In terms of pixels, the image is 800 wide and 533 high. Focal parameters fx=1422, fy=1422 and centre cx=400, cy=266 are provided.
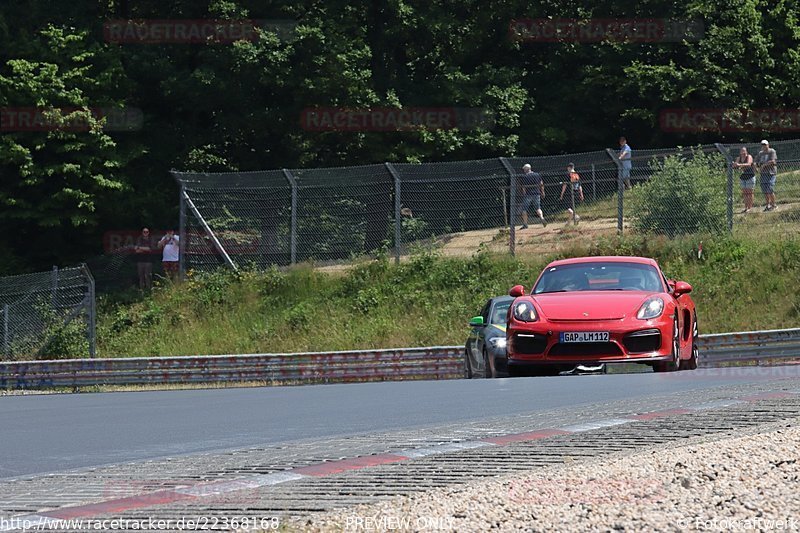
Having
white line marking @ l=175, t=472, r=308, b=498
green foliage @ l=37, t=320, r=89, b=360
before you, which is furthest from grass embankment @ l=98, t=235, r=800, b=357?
white line marking @ l=175, t=472, r=308, b=498

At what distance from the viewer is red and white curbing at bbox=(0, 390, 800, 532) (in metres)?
6.36

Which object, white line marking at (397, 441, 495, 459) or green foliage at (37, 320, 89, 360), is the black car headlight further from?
green foliage at (37, 320, 89, 360)

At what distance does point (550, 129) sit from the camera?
40.1 metres

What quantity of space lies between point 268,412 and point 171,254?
1952 centimetres

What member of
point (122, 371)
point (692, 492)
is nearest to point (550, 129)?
point (122, 371)

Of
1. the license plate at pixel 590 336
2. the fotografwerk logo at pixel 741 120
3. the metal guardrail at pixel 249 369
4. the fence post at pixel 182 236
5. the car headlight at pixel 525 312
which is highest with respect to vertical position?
the fotografwerk logo at pixel 741 120

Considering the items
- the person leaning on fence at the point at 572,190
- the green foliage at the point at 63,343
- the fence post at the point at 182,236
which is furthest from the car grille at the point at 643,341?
the fence post at the point at 182,236

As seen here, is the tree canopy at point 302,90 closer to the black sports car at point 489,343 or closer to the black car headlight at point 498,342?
the black sports car at point 489,343

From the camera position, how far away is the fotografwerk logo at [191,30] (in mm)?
39000

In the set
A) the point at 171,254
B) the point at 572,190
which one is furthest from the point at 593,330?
the point at 171,254

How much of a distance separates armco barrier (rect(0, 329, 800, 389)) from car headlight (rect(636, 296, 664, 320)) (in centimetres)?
673

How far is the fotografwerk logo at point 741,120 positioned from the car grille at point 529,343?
2437cm

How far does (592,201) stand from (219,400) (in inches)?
604

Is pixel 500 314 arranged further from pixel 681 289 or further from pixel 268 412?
pixel 268 412
